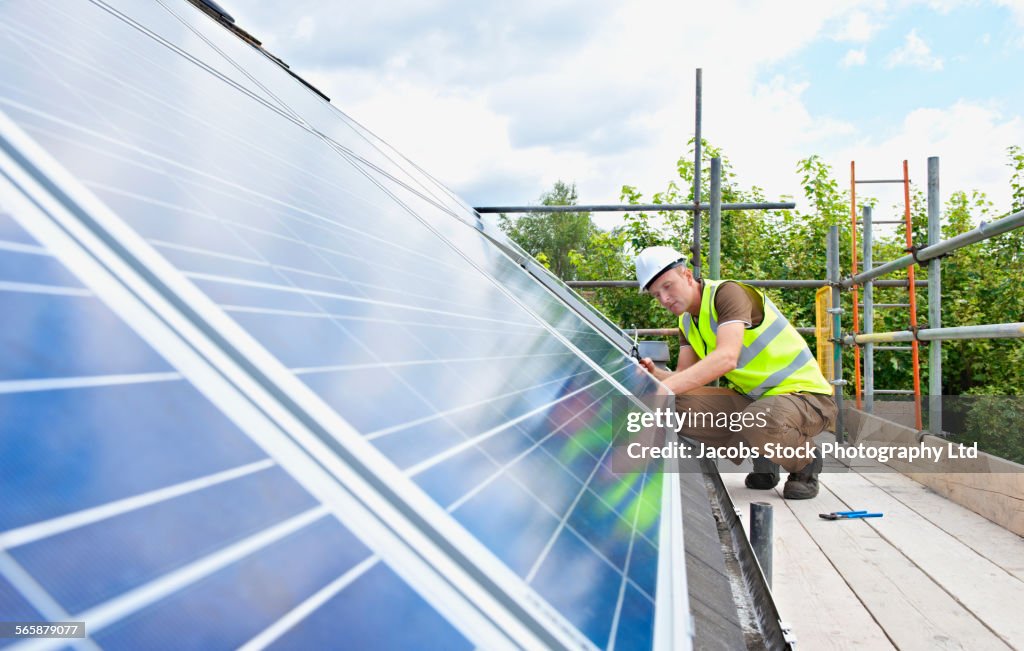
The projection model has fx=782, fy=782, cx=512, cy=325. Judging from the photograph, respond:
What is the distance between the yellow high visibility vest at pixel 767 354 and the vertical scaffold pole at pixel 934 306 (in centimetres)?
56

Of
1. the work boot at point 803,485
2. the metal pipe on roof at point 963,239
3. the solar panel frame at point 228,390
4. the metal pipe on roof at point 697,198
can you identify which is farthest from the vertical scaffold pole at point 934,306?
the solar panel frame at point 228,390

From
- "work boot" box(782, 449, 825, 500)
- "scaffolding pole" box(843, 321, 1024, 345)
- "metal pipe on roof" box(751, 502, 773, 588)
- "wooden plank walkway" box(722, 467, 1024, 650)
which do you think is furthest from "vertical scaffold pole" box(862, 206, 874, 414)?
"metal pipe on roof" box(751, 502, 773, 588)

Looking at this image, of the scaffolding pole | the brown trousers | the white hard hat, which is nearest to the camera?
the scaffolding pole

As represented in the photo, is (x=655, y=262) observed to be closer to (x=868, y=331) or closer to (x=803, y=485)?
(x=803, y=485)

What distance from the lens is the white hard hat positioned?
13.5ft

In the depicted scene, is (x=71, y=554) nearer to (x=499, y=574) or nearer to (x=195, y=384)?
(x=195, y=384)

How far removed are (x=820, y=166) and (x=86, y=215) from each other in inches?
659

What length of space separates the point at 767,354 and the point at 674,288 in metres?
0.81

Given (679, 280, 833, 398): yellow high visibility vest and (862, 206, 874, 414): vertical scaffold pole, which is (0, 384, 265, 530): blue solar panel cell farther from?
(862, 206, 874, 414): vertical scaffold pole

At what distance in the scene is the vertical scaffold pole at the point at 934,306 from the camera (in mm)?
4449

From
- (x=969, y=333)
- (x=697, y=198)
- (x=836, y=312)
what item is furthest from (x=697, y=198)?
(x=969, y=333)

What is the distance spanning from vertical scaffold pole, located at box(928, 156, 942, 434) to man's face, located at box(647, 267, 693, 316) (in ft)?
4.69

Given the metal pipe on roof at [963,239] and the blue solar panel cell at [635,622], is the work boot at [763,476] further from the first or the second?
the blue solar panel cell at [635,622]

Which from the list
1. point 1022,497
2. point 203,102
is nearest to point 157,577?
point 203,102
